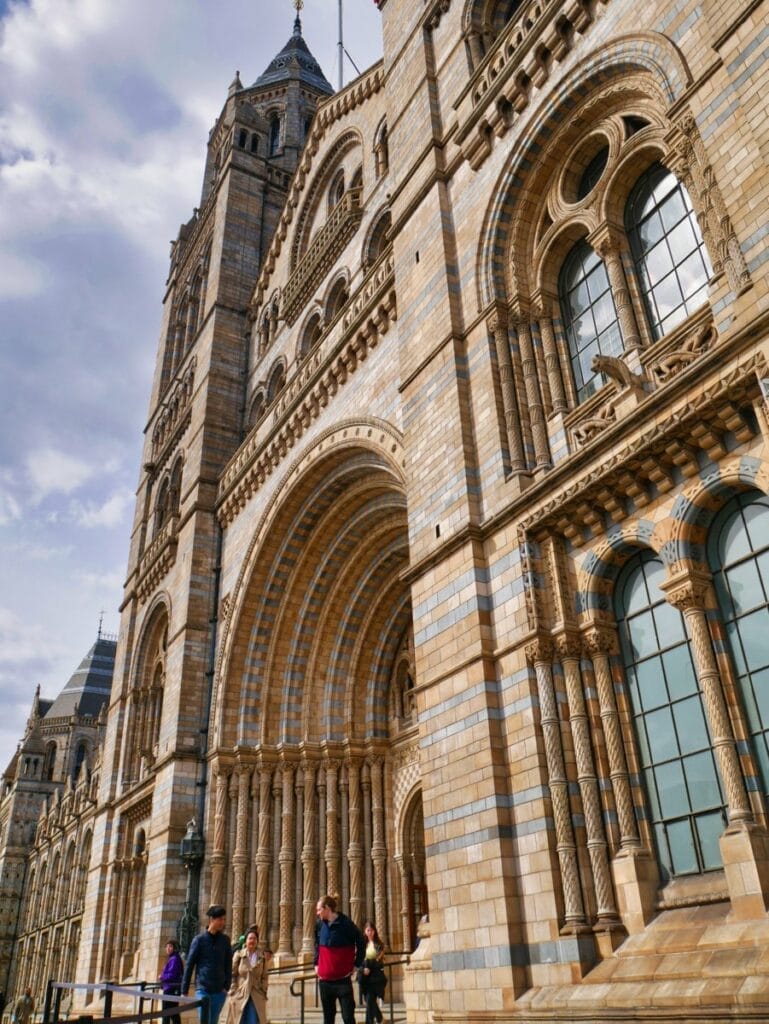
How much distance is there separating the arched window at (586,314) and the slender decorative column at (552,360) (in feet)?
0.64

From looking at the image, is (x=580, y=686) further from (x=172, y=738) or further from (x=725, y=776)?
(x=172, y=738)

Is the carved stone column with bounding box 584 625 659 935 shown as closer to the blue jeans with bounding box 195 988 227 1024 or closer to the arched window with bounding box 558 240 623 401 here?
the arched window with bounding box 558 240 623 401

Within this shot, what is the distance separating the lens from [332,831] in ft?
56.9

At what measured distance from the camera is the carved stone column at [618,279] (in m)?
10.1

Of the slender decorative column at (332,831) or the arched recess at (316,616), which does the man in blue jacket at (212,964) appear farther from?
the arched recess at (316,616)

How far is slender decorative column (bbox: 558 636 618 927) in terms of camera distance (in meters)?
8.36

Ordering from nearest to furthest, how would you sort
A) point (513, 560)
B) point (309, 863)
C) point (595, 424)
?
1. point (595, 424)
2. point (513, 560)
3. point (309, 863)

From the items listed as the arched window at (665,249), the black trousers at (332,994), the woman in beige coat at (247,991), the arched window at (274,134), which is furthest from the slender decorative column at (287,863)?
the arched window at (274,134)

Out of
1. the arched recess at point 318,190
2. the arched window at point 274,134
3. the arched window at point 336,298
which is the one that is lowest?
the arched window at point 336,298

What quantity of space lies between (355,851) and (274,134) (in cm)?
2694

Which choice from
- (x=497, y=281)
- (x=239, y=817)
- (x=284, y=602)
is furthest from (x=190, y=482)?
(x=497, y=281)

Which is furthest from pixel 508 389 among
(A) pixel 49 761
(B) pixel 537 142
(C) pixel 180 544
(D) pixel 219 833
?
(A) pixel 49 761

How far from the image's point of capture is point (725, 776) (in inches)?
296

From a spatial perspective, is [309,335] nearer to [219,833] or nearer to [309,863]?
[219,833]
